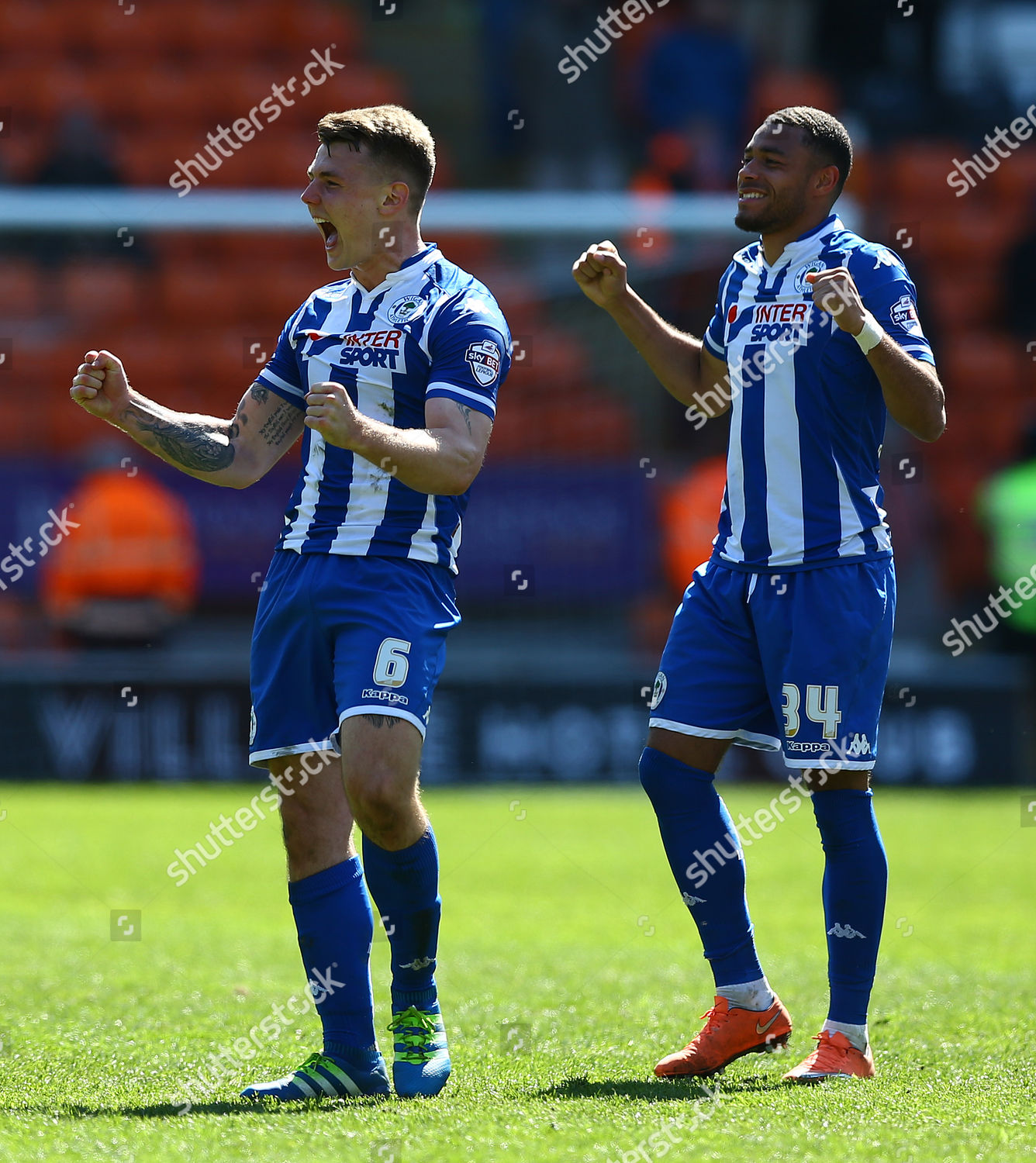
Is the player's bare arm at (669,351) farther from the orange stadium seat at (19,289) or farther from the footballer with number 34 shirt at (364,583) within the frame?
the orange stadium seat at (19,289)

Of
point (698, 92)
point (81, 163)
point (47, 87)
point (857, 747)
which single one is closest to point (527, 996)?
point (857, 747)

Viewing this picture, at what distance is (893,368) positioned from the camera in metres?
3.46

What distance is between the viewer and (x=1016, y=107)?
13.4 m

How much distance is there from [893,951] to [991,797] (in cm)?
424

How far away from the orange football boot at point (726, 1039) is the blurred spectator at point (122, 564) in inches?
243

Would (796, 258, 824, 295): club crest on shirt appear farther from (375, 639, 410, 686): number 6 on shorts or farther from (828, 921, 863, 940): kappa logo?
(828, 921, 863, 940): kappa logo

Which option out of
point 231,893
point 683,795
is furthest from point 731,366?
point 231,893

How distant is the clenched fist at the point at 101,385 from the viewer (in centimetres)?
345

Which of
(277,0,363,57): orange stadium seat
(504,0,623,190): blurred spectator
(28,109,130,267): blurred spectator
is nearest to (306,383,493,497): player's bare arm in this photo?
(28,109,130,267): blurred spectator

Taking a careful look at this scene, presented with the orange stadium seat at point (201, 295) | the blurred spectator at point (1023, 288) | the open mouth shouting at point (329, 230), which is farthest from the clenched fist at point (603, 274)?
the blurred spectator at point (1023, 288)

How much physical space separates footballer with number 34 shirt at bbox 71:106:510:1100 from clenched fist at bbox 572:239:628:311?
0.31 meters

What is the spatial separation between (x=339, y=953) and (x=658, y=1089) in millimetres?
725

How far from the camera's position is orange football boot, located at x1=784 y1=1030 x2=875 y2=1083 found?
3.49 metres

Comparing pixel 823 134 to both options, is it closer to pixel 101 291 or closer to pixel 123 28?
pixel 101 291
